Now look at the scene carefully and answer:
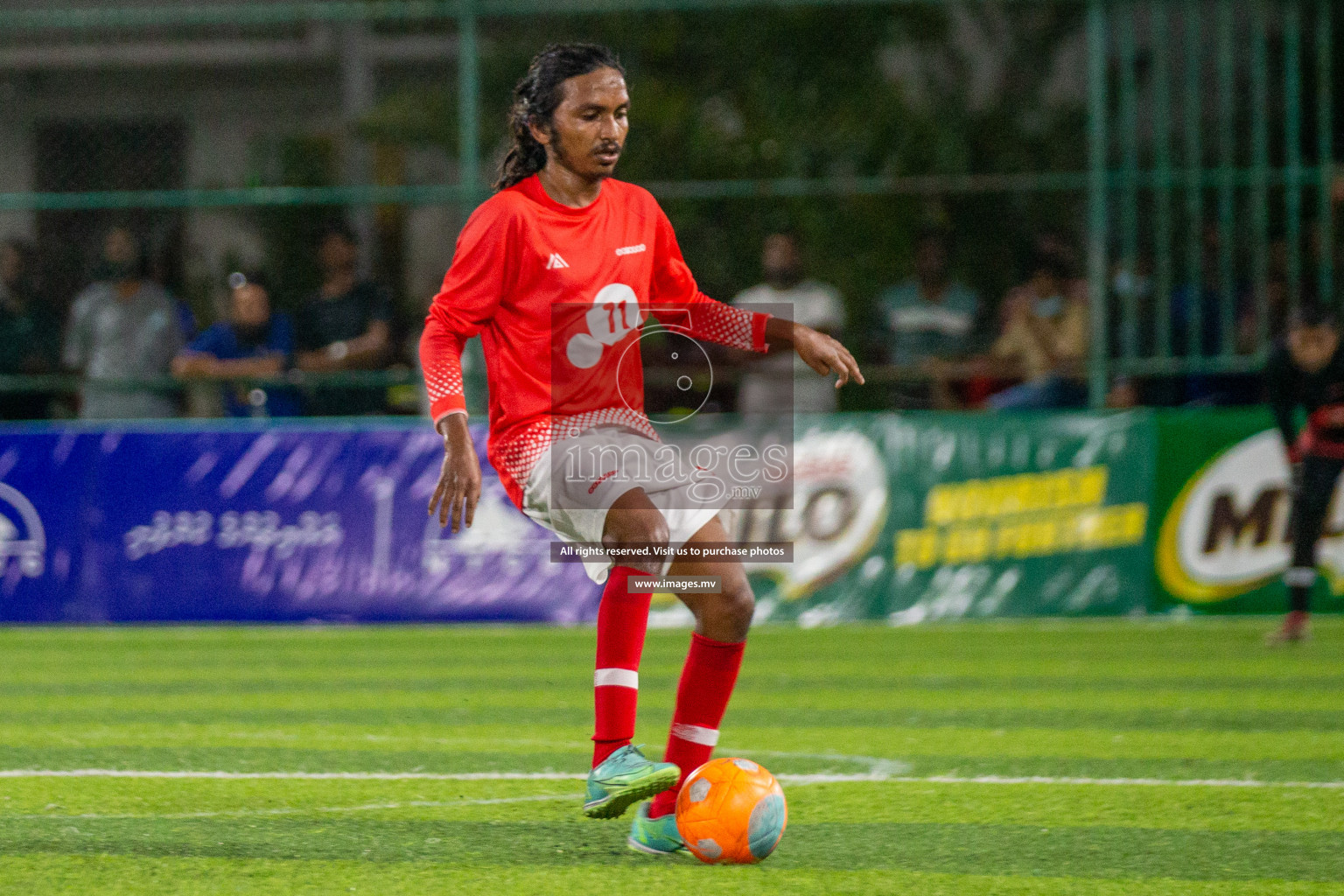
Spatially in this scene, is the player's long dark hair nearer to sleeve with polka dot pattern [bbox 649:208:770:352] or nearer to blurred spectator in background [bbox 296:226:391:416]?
sleeve with polka dot pattern [bbox 649:208:770:352]

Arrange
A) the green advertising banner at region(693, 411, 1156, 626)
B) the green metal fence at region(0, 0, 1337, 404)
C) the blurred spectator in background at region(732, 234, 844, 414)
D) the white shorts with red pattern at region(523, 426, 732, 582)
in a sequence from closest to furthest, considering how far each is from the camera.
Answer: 1. the white shorts with red pattern at region(523, 426, 732, 582)
2. the green advertising banner at region(693, 411, 1156, 626)
3. the green metal fence at region(0, 0, 1337, 404)
4. the blurred spectator in background at region(732, 234, 844, 414)

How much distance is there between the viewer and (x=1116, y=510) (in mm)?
10914

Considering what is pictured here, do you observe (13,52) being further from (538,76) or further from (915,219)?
(538,76)

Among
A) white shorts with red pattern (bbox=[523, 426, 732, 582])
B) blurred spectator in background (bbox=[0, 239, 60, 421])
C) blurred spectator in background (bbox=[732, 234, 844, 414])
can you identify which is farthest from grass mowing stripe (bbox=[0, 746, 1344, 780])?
blurred spectator in background (bbox=[0, 239, 60, 421])

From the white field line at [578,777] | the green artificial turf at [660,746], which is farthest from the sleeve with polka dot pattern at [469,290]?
the white field line at [578,777]

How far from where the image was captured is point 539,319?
4652 millimetres

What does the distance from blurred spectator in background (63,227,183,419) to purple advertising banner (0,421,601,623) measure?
348mm

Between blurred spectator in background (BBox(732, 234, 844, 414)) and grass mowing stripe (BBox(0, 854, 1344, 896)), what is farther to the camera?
blurred spectator in background (BBox(732, 234, 844, 414))

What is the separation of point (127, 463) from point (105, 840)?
21.8 feet

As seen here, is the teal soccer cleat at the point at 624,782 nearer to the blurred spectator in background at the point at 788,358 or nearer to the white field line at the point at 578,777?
the white field line at the point at 578,777

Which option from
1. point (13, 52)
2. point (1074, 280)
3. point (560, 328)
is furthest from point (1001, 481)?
point (13, 52)

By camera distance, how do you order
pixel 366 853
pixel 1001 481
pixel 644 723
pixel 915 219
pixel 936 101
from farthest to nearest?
1. pixel 936 101
2. pixel 915 219
3. pixel 1001 481
4. pixel 644 723
5. pixel 366 853

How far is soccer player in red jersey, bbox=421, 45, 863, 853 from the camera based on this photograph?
4504 mm

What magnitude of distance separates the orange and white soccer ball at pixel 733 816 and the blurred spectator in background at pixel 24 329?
829 cm
